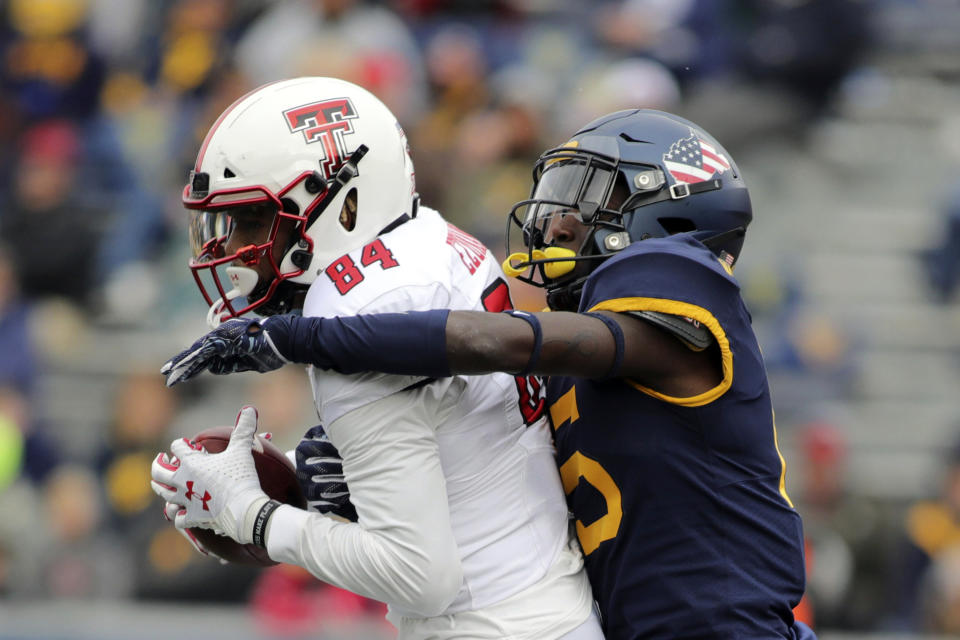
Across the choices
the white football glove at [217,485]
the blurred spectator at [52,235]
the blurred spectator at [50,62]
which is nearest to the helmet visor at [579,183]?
the white football glove at [217,485]

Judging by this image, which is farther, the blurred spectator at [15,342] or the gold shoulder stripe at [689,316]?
the blurred spectator at [15,342]

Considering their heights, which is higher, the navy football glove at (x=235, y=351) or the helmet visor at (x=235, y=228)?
the helmet visor at (x=235, y=228)

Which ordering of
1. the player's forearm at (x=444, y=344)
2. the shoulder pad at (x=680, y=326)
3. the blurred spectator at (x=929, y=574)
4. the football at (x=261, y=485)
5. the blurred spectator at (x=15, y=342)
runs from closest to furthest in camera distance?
the player's forearm at (x=444, y=344) → the shoulder pad at (x=680, y=326) → the football at (x=261, y=485) → the blurred spectator at (x=929, y=574) → the blurred spectator at (x=15, y=342)

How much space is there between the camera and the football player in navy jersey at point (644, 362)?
245cm

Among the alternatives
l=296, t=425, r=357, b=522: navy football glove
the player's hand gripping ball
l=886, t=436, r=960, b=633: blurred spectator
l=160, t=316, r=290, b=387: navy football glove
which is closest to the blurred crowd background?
l=886, t=436, r=960, b=633: blurred spectator

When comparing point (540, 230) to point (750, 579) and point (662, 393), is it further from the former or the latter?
point (750, 579)

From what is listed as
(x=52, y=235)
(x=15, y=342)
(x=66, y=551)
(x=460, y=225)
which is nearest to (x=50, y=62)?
(x=52, y=235)

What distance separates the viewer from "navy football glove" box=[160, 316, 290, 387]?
2469 millimetres

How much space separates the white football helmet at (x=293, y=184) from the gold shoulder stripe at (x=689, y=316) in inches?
21.8

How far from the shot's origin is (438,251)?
2.68 metres

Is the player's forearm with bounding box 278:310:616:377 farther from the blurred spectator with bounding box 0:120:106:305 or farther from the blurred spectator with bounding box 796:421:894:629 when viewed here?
the blurred spectator with bounding box 0:120:106:305

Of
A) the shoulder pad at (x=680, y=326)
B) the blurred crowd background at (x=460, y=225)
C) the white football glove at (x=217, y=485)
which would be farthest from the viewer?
the blurred crowd background at (x=460, y=225)

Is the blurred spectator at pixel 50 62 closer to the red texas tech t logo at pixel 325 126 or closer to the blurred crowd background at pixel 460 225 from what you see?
the blurred crowd background at pixel 460 225

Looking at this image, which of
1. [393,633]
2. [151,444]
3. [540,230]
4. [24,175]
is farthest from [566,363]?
[24,175]
